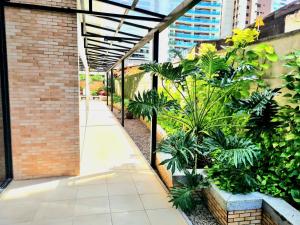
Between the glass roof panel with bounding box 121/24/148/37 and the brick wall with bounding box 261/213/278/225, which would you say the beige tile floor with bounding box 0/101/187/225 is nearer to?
the brick wall with bounding box 261/213/278/225

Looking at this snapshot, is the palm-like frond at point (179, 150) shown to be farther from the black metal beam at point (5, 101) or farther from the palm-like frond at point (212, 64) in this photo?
the black metal beam at point (5, 101)

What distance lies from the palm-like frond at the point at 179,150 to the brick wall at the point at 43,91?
1.88 m

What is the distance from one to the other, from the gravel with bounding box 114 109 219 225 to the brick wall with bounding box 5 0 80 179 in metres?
1.97

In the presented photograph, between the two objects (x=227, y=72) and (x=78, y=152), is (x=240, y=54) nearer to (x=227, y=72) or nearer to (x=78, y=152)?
(x=227, y=72)

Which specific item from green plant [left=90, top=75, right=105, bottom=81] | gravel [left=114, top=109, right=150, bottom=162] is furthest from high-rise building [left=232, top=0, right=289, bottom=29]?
gravel [left=114, top=109, right=150, bottom=162]

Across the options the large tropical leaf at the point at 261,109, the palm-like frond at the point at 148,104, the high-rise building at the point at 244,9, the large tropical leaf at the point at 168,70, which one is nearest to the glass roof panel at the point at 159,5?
the large tropical leaf at the point at 168,70

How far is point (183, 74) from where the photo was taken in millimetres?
3309

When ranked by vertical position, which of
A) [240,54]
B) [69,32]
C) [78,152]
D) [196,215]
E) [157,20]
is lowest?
[196,215]

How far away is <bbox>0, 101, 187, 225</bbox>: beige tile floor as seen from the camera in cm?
288

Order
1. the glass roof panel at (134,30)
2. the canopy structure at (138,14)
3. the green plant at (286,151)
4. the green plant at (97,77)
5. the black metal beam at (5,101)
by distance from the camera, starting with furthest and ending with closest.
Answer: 1. the green plant at (97,77)
2. the glass roof panel at (134,30)
3. the canopy structure at (138,14)
4. the black metal beam at (5,101)
5. the green plant at (286,151)

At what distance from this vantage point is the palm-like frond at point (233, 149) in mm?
2493

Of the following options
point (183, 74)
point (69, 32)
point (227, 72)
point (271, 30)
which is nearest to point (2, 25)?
point (69, 32)

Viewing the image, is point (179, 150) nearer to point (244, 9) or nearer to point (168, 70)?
point (168, 70)

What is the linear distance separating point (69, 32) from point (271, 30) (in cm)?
363
